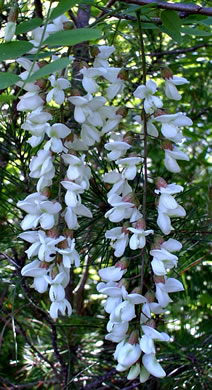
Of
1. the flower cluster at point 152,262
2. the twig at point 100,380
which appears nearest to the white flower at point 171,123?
the flower cluster at point 152,262

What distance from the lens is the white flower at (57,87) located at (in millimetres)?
460

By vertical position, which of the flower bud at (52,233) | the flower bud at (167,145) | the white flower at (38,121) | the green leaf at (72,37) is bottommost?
the flower bud at (52,233)

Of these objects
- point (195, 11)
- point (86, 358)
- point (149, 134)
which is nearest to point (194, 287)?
point (86, 358)

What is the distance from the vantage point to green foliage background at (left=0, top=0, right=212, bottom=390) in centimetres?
63

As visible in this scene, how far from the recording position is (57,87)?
47 cm

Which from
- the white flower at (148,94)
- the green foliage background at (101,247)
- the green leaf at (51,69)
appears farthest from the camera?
the green foliage background at (101,247)

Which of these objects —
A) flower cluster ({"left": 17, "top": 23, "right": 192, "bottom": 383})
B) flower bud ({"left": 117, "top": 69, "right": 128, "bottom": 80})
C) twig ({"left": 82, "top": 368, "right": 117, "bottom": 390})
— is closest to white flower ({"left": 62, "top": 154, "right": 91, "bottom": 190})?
flower cluster ({"left": 17, "top": 23, "right": 192, "bottom": 383})

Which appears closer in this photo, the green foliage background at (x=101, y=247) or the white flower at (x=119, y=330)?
the white flower at (x=119, y=330)

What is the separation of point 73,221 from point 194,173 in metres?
0.87

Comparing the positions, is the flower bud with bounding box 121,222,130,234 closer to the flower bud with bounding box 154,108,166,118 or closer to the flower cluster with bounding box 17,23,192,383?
the flower cluster with bounding box 17,23,192,383

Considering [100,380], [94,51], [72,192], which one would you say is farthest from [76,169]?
[100,380]

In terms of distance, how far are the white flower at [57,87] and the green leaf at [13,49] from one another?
4cm

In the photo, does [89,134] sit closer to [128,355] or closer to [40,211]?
[40,211]

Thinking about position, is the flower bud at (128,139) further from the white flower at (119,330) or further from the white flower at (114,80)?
the white flower at (119,330)
